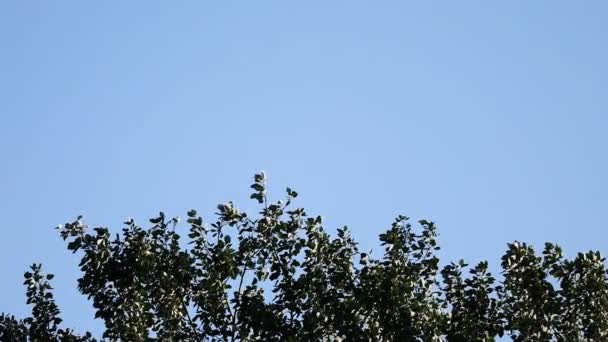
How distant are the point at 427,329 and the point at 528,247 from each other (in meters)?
3.43

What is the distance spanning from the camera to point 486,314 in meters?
25.1

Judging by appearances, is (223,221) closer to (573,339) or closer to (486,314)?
(486,314)

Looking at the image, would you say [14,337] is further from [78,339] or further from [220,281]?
[220,281]

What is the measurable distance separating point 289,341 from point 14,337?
6.99 m

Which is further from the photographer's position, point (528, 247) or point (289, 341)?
point (528, 247)

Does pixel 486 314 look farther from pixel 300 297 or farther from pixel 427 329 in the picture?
pixel 300 297

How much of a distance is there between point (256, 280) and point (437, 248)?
163 inches

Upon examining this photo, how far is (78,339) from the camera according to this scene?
25562 millimetres

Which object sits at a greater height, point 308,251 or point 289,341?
point 308,251

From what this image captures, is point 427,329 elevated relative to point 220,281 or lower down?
lower down

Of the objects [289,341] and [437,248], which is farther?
[437,248]

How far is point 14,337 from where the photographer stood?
2625 centimetres

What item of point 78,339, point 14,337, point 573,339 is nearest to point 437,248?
point 573,339

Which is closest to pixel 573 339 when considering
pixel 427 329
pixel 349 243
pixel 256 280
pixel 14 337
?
pixel 427 329
